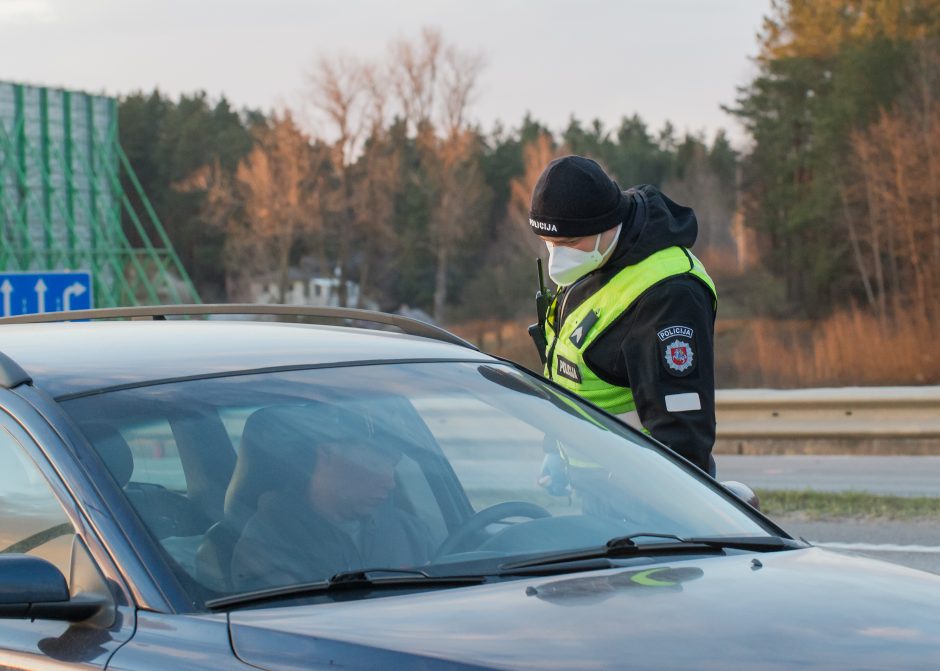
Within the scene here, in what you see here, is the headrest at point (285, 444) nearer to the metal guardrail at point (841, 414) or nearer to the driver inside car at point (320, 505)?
the driver inside car at point (320, 505)

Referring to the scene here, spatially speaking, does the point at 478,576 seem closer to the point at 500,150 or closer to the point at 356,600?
the point at 356,600

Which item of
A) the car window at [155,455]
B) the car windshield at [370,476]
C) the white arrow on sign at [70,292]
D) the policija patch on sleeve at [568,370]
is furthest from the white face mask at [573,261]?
the white arrow on sign at [70,292]

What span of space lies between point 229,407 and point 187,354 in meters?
0.24

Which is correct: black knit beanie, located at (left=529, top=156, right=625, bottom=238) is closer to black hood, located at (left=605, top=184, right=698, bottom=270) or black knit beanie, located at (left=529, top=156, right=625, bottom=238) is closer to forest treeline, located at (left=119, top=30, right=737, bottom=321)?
black hood, located at (left=605, top=184, right=698, bottom=270)

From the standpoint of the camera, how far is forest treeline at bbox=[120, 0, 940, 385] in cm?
5703

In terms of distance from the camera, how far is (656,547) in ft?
8.96

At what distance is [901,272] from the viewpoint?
56.7 metres

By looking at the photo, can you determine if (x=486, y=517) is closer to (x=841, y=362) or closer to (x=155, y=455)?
(x=155, y=455)

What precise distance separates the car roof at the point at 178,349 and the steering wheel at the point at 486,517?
46 cm

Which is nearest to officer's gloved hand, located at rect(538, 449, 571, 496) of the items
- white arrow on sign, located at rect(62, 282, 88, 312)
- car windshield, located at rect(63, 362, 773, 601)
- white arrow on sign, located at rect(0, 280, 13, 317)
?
car windshield, located at rect(63, 362, 773, 601)

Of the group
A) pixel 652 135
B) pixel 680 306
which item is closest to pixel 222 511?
pixel 680 306

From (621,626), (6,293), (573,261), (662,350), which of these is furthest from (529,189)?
(621,626)

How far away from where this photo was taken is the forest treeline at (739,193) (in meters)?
57.0

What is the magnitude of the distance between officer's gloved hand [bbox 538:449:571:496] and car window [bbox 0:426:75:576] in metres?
0.98
